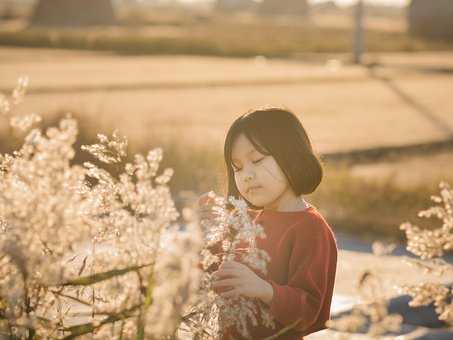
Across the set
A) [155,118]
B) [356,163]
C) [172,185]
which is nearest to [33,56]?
[155,118]

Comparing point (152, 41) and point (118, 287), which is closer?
point (118, 287)

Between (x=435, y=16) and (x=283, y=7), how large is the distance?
2396 inches

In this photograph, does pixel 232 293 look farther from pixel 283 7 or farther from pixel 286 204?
pixel 283 7

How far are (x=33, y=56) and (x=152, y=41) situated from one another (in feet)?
27.1

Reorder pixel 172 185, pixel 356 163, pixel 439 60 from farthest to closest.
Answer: pixel 439 60, pixel 356 163, pixel 172 185

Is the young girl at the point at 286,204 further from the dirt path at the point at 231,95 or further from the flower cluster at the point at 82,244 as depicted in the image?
the dirt path at the point at 231,95

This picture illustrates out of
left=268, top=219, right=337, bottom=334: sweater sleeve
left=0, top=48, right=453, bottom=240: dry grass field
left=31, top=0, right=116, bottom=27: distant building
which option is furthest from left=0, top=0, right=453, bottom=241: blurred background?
left=31, top=0, right=116, bottom=27: distant building

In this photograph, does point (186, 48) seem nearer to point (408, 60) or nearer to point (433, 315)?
point (408, 60)

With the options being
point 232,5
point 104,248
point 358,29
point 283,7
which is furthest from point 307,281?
point 232,5

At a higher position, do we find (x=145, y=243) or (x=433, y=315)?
(x=145, y=243)

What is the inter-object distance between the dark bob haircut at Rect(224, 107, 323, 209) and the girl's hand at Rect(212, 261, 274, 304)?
0.44 meters

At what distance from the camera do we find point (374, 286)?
1.73 m

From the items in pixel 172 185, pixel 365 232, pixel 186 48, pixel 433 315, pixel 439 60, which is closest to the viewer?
pixel 433 315

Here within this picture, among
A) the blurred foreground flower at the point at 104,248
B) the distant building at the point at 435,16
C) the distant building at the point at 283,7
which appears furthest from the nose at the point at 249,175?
the distant building at the point at 283,7
